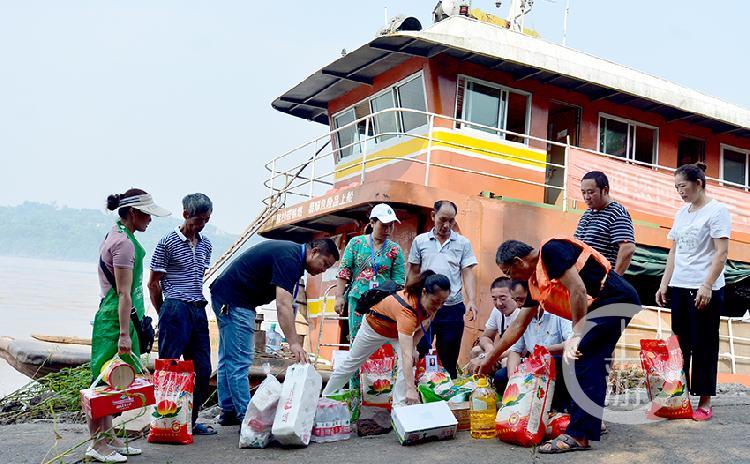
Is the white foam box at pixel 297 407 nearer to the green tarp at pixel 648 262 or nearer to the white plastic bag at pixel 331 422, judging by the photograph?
the white plastic bag at pixel 331 422

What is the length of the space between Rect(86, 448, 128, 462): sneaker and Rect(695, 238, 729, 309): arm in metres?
3.82

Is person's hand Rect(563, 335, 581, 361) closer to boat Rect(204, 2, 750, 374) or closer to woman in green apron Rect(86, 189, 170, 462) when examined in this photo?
woman in green apron Rect(86, 189, 170, 462)

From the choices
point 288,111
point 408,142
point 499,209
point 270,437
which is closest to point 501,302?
point 270,437

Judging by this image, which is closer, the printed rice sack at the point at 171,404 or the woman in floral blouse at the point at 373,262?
the printed rice sack at the point at 171,404

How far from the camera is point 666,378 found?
4984 millimetres

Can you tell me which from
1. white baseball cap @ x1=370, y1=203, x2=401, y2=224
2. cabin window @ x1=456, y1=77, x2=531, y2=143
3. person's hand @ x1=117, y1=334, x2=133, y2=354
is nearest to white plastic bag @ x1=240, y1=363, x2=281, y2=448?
person's hand @ x1=117, y1=334, x2=133, y2=354

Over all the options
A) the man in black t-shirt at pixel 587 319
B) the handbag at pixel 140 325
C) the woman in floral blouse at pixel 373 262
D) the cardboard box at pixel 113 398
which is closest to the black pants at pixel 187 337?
the handbag at pixel 140 325

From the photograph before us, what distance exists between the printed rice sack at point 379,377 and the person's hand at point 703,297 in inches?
85.5

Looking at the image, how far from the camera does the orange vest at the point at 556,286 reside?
417cm

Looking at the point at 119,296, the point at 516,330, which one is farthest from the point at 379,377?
the point at 119,296

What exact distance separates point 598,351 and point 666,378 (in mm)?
955

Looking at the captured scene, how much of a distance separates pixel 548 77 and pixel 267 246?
7.22 m

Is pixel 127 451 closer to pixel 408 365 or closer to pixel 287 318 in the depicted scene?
pixel 287 318

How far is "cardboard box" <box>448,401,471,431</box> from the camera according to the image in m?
5.09
